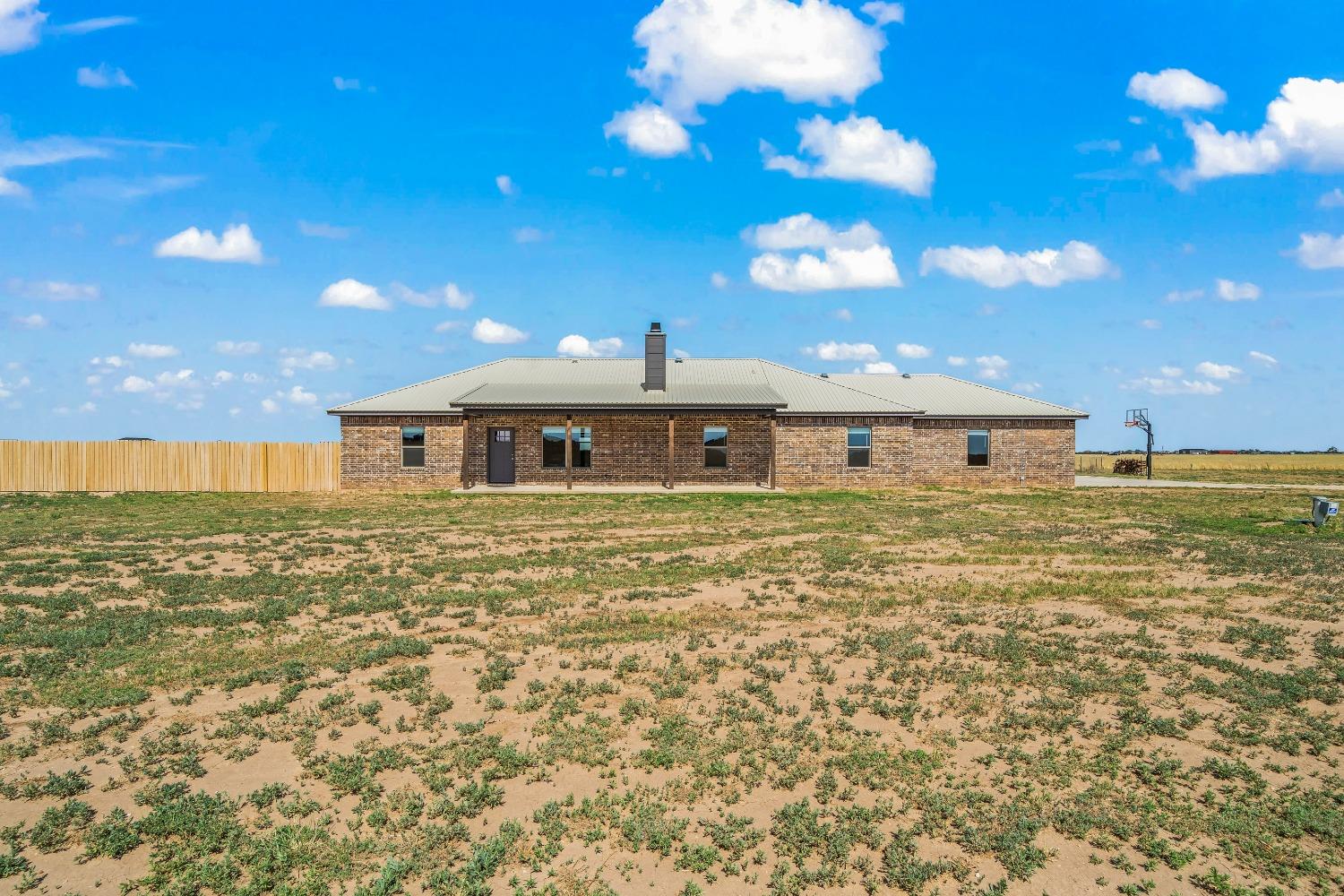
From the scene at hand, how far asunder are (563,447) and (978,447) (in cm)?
1645

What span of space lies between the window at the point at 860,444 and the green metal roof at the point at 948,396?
9.35 feet

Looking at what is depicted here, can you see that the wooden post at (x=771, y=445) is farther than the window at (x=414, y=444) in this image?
No

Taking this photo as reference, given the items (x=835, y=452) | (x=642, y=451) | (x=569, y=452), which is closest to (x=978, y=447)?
(x=835, y=452)

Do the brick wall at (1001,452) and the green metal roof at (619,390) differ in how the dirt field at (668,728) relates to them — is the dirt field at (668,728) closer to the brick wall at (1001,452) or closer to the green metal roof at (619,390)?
the green metal roof at (619,390)

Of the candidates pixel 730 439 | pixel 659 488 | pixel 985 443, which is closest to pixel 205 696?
pixel 659 488

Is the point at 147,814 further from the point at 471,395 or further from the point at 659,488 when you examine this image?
the point at 471,395

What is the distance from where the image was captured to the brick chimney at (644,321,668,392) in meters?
33.0

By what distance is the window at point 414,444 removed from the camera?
3116 centimetres

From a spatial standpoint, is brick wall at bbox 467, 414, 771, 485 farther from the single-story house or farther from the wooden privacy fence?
the wooden privacy fence

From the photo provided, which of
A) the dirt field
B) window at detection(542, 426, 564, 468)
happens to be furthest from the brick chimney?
the dirt field

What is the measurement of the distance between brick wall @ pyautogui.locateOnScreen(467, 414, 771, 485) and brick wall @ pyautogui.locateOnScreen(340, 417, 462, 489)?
0.88 meters

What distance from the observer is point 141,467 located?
32.9m

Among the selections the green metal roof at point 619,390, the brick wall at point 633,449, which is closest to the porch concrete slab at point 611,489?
the brick wall at point 633,449

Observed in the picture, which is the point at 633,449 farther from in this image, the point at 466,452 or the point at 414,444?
the point at 414,444
